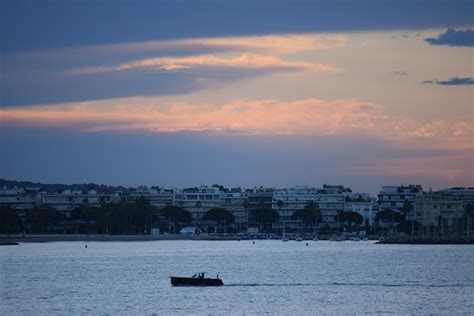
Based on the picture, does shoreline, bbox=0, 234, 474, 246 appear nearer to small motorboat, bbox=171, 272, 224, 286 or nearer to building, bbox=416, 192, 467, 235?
building, bbox=416, 192, 467, 235

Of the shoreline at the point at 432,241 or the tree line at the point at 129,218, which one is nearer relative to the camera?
the shoreline at the point at 432,241

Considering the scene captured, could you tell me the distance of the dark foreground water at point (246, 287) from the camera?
5250cm

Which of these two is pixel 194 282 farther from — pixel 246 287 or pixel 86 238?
pixel 86 238

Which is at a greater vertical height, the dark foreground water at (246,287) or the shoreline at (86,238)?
the shoreline at (86,238)

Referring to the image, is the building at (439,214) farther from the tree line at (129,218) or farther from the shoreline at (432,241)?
the shoreline at (432,241)

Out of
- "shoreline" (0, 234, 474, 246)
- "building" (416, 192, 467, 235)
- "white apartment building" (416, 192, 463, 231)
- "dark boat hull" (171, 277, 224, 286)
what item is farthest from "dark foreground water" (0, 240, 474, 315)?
"white apartment building" (416, 192, 463, 231)

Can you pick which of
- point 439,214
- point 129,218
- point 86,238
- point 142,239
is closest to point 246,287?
point 142,239

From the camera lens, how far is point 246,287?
64312 millimetres

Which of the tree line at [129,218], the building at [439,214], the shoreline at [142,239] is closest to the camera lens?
the shoreline at [142,239]

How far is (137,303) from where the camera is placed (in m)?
55.3

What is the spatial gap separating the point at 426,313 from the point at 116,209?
134 m

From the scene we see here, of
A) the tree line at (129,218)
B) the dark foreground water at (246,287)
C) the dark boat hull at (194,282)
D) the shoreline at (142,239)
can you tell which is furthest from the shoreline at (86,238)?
the dark boat hull at (194,282)

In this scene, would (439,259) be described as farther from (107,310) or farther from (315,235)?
(315,235)

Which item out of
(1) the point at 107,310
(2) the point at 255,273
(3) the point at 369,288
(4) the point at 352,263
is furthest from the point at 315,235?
(1) the point at 107,310
